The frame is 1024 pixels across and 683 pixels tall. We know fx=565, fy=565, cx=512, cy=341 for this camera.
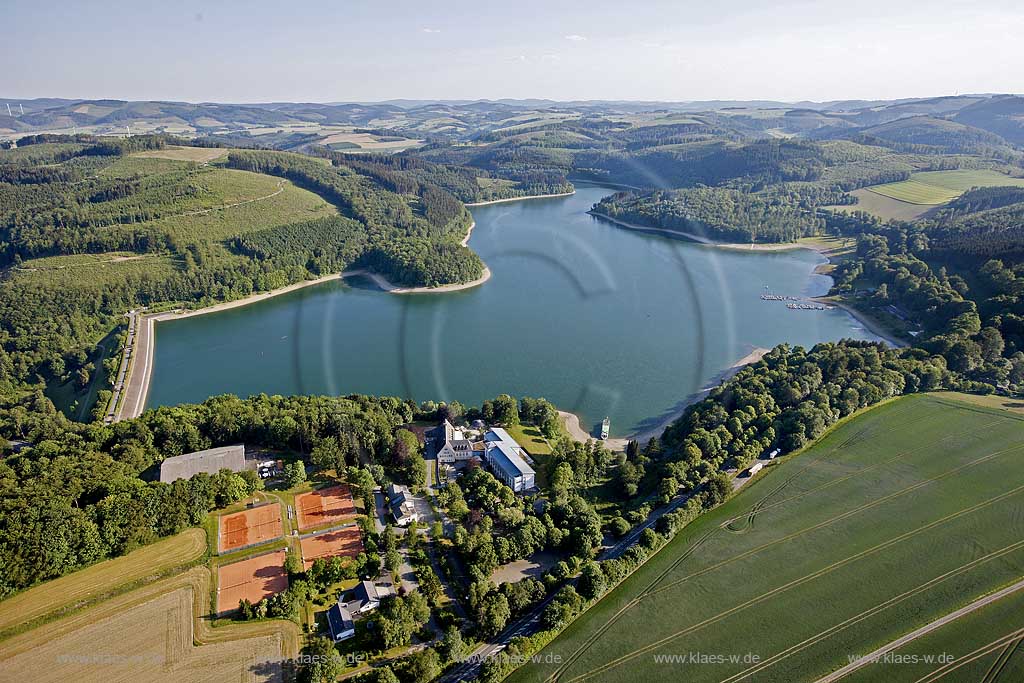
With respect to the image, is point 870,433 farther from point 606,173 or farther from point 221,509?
point 606,173

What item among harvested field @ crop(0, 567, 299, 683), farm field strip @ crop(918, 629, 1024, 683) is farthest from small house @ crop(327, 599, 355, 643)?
farm field strip @ crop(918, 629, 1024, 683)

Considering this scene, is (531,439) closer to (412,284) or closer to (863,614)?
(863,614)

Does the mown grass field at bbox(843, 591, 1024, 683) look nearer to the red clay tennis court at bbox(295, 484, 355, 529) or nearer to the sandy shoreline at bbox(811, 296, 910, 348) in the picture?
the red clay tennis court at bbox(295, 484, 355, 529)

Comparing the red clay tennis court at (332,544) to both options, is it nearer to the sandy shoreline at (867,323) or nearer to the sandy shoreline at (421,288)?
the sandy shoreline at (421,288)

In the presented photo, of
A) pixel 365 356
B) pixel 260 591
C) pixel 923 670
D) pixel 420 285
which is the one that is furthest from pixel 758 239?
pixel 260 591

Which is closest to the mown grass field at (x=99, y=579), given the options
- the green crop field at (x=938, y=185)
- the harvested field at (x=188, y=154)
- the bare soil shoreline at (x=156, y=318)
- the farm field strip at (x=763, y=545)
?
the farm field strip at (x=763, y=545)

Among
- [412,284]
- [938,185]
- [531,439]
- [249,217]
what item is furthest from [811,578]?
[938,185]

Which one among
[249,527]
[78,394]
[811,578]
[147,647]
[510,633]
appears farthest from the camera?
[78,394]
